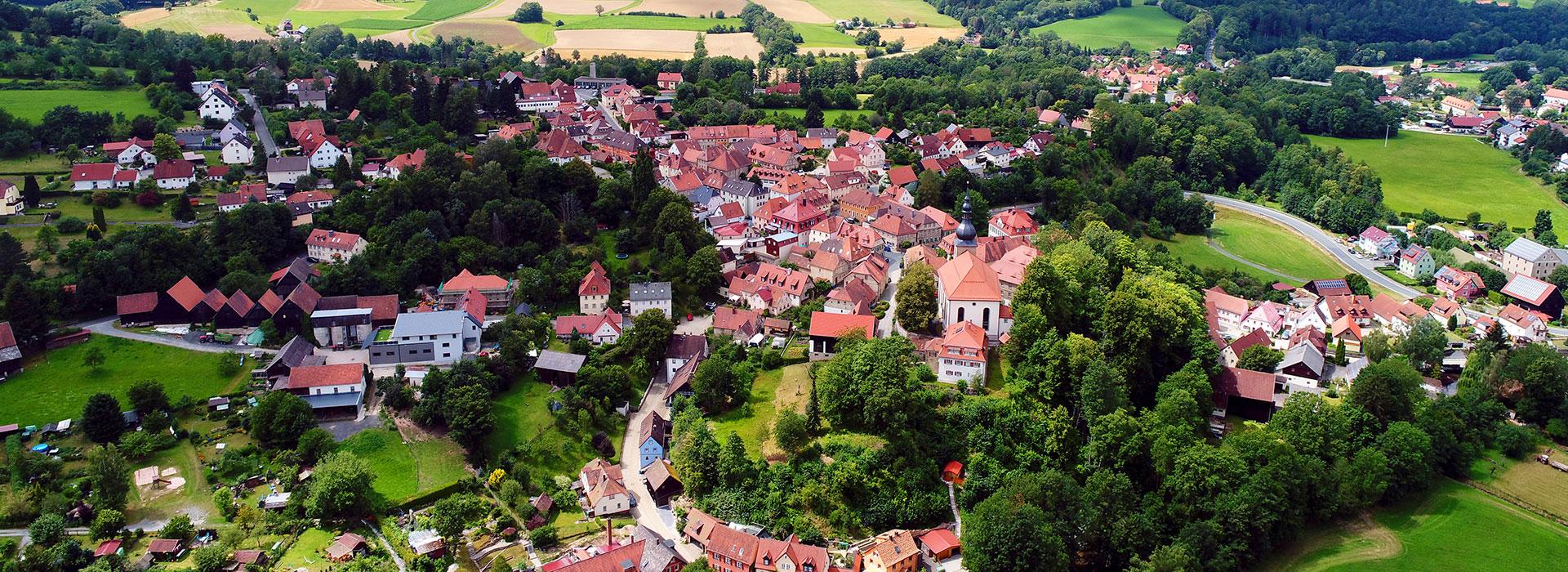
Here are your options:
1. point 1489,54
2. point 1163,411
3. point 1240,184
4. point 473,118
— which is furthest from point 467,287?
point 1489,54

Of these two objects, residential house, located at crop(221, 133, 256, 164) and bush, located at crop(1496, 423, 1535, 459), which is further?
residential house, located at crop(221, 133, 256, 164)

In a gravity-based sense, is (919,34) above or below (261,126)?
above

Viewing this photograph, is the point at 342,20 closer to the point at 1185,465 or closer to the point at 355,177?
the point at 355,177

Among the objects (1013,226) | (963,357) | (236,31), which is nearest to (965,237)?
(1013,226)

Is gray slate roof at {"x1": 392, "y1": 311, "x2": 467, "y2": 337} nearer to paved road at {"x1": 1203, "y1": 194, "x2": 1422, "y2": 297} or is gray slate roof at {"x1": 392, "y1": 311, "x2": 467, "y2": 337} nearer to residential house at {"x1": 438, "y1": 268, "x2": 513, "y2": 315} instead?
residential house at {"x1": 438, "y1": 268, "x2": 513, "y2": 315}

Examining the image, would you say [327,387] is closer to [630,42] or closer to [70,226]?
[70,226]

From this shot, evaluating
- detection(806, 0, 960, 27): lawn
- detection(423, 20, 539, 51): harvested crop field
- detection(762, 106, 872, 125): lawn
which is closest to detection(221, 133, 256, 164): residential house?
detection(762, 106, 872, 125): lawn
